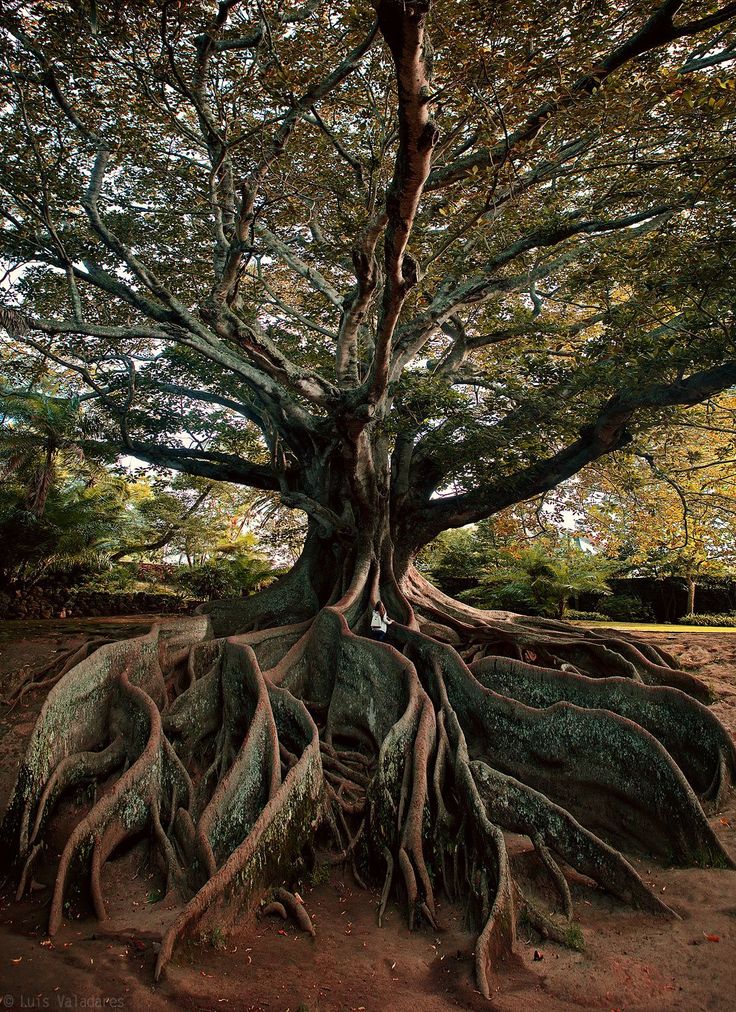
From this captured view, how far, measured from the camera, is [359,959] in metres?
3.72

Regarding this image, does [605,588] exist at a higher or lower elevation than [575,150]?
lower

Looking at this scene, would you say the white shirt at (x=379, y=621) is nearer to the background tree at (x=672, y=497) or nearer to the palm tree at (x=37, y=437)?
the background tree at (x=672, y=497)

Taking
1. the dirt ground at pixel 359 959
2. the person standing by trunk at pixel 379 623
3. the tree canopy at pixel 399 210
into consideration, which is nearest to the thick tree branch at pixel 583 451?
the tree canopy at pixel 399 210

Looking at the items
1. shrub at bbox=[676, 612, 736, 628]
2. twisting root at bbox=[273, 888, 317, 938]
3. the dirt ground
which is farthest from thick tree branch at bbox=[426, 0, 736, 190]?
shrub at bbox=[676, 612, 736, 628]

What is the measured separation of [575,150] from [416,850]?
7.11m

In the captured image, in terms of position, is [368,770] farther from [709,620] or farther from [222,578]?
[709,620]

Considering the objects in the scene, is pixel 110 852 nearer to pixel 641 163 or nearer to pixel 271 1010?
pixel 271 1010

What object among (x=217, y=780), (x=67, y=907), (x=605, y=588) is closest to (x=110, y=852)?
(x=67, y=907)

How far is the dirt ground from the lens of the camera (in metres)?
3.30

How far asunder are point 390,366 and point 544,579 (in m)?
8.50

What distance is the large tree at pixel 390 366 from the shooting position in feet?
15.2

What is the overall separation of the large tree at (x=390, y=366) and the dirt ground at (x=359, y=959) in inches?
6.8

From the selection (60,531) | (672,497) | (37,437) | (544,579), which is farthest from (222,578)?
(672,497)

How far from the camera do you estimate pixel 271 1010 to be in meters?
3.20
